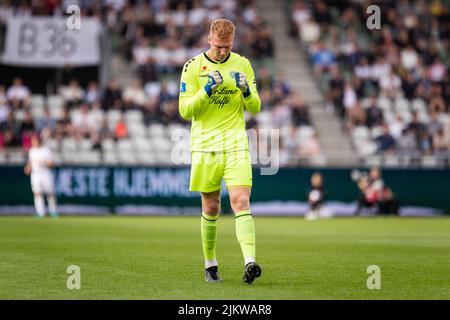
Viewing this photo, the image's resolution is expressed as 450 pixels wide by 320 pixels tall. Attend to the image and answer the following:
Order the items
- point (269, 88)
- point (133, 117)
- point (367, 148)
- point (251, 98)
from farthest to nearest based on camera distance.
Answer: point (269, 88) < point (367, 148) < point (133, 117) < point (251, 98)

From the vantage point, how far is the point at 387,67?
113 feet

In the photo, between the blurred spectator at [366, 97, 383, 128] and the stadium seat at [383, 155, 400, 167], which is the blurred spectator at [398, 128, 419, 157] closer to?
the stadium seat at [383, 155, 400, 167]

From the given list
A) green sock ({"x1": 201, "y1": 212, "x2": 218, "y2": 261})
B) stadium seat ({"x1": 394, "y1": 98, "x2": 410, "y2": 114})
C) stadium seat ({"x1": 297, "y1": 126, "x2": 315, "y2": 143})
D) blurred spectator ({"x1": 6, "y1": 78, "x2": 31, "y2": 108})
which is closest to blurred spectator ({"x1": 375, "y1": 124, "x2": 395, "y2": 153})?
stadium seat ({"x1": 297, "y1": 126, "x2": 315, "y2": 143})

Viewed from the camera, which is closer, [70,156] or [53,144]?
[70,156]

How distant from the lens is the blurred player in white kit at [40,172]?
1110 inches

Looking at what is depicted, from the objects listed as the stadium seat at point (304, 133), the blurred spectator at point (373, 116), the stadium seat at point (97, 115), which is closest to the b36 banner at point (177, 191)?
the stadium seat at point (304, 133)

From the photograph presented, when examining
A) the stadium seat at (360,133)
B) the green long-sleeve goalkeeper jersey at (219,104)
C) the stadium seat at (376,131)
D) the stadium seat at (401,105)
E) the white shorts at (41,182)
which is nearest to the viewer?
the green long-sleeve goalkeeper jersey at (219,104)

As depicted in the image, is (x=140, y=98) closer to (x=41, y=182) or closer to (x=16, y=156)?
(x=16, y=156)

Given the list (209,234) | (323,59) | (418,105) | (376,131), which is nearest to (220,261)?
(209,234)

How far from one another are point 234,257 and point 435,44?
23341mm

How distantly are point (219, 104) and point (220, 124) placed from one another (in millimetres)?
209

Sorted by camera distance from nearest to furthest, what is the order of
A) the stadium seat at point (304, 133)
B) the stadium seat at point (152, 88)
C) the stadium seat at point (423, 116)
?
the stadium seat at point (304, 133) → the stadium seat at point (152, 88) → the stadium seat at point (423, 116)

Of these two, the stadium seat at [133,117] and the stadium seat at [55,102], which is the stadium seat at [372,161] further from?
the stadium seat at [55,102]

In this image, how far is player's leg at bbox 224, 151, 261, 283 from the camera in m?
10.6
